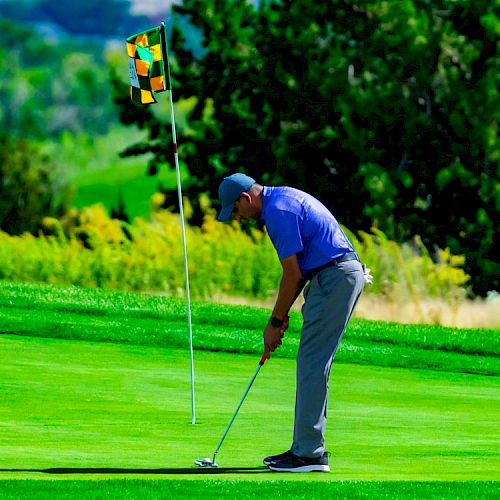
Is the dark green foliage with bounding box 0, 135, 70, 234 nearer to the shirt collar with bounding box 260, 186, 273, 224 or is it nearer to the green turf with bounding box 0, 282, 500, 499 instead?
the green turf with bounding box 0, 282, 500, 499

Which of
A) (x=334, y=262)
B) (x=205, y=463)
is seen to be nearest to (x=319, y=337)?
(x=334, y=262)

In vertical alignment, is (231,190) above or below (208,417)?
above

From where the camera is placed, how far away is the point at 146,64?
11.1m

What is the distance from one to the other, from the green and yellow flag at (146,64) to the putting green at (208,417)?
2296 mm

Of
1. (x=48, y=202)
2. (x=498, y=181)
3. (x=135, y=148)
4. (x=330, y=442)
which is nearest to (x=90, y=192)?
(x=48, y=202)

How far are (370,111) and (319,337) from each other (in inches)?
831

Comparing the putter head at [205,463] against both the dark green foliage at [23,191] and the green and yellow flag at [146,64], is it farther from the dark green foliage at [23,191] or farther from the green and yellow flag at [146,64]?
the dark green foliage at [23,191]

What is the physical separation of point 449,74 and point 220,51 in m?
5.81

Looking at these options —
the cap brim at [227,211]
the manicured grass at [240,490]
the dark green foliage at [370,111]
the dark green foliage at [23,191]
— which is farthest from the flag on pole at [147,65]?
the dark green foliage at [23,191]

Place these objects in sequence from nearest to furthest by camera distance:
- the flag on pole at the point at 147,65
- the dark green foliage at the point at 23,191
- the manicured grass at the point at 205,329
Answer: the flag on pole at the point at 147,65
the manicured grass at the point at 205,329
the dark green foliage at the point at 23,191

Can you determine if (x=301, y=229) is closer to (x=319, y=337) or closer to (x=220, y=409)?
(x=319, y=337)

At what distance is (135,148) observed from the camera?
113 feet

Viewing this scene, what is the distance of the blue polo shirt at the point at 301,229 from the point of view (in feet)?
24.8

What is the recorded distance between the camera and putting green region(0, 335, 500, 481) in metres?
7.73
